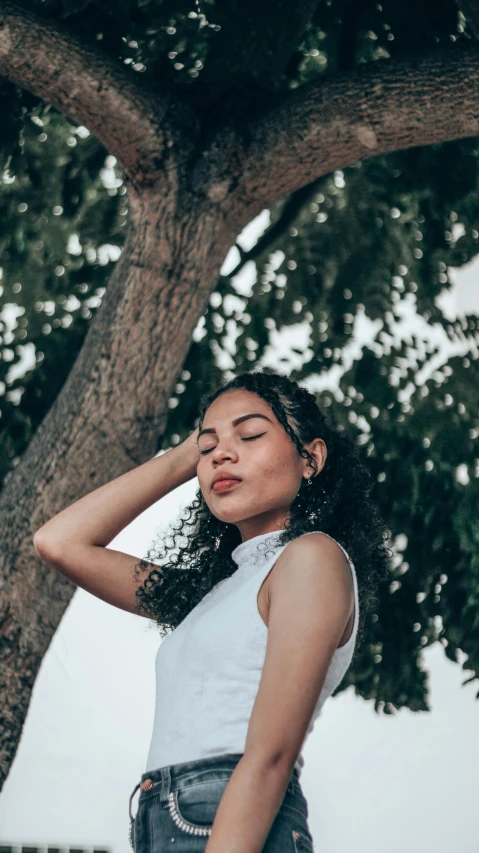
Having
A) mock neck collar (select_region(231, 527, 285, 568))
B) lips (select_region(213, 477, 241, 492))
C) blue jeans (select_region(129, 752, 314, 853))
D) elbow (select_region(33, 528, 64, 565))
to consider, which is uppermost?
lips (select_region(213, 477, 241, 492))

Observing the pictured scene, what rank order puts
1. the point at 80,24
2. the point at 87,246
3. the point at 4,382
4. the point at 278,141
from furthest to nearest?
1. the point at 87,246
2. the point at 4,382
3. the point at 80,24
4. the point at 278,141

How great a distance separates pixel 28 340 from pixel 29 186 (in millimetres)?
970

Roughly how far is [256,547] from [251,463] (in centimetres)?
17

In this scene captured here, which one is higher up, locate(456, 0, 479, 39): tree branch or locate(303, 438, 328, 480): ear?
locate(456, 0, 479, 39): tree branch

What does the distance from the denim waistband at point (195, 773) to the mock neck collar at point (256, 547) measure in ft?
1.44

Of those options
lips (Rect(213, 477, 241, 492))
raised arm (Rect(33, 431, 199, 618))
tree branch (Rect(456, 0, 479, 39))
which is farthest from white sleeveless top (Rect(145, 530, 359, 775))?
tree branch (Rect(456, 0, 479, 39))

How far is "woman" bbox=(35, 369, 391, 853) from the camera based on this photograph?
1452 mm

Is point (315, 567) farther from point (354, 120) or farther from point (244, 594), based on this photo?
point (354, 120)

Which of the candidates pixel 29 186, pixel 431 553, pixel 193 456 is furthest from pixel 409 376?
pixel 193 456

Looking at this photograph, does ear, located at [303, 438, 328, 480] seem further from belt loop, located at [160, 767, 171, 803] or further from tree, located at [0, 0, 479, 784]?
tree, located at [0, 0, 479, 784]

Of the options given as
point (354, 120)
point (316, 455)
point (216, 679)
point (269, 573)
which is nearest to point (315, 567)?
point (269, 573)

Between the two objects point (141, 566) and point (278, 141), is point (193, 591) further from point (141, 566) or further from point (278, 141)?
point (278, 141)

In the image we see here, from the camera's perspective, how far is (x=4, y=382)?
5.46 meters

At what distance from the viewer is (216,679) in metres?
1.63
